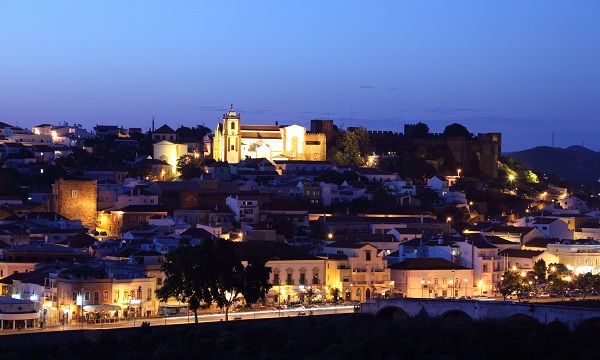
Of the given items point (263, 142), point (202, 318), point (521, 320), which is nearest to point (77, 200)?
point (263, 142)

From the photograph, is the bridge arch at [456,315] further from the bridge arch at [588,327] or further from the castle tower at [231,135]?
the castle tower at [231,135]

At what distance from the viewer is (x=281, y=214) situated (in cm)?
6575

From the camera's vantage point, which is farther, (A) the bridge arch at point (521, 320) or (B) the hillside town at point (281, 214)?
(B) the hillside town at point (281, 214)

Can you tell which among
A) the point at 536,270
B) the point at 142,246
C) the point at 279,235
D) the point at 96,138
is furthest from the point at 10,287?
the point at 96,138

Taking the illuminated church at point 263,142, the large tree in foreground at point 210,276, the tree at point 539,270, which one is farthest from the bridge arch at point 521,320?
the illuminated church at point 263,142

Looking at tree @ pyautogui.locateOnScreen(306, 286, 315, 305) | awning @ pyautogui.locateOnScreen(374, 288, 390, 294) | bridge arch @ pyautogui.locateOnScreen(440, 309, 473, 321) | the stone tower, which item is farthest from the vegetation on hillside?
the stone tower

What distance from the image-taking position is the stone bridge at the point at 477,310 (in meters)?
39.5

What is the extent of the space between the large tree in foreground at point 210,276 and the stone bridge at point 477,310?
3746mm

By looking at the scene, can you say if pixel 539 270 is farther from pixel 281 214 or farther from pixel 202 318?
pixel 202 318

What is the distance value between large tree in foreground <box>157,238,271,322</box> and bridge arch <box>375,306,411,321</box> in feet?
13.7

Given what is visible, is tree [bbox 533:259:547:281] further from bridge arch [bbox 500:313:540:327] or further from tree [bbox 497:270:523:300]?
bridge arch [bbox 500:313:540:327]

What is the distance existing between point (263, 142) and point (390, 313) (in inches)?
1564

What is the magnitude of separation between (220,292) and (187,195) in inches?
901

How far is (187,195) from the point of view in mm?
69188
